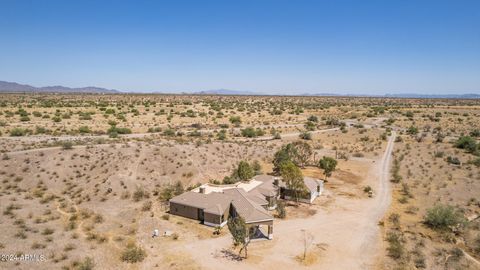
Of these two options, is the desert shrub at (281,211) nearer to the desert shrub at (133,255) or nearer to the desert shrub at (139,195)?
the desert shrub at (133,255)

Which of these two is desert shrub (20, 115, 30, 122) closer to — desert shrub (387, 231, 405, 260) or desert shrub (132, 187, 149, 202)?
desert shrub (132, 187, 149, 202)

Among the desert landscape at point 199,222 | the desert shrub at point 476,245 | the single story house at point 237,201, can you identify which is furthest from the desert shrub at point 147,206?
the desert shrub at point 476,245

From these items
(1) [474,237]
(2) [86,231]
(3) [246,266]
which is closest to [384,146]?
(1) [474,237]

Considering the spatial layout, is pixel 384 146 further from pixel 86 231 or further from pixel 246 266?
pixel 86 231

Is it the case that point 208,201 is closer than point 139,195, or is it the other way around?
point 208,201

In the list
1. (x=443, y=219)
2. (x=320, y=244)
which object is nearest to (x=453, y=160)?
(x=443, y=219)

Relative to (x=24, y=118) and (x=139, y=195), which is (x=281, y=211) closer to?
(x=139, y=195)
